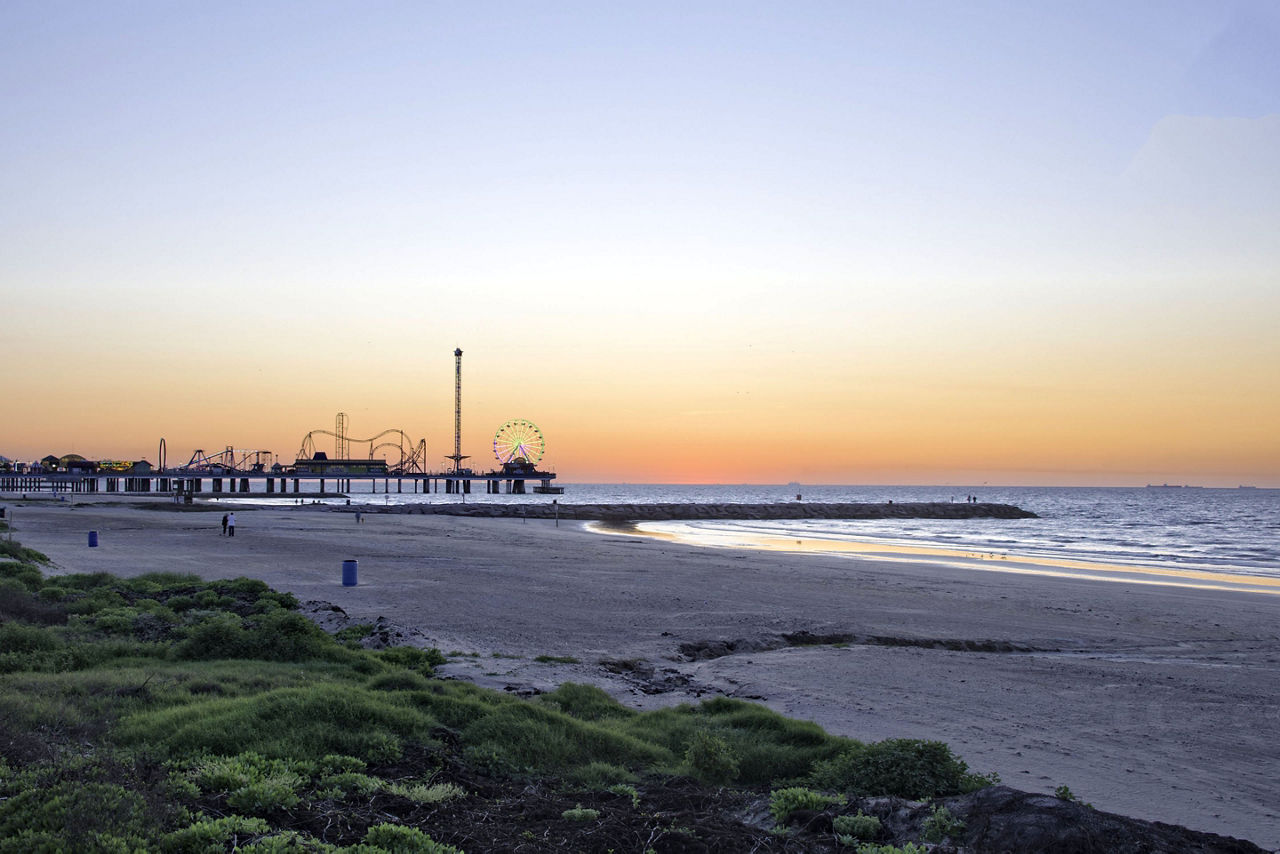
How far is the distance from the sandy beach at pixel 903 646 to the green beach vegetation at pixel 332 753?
191 cm

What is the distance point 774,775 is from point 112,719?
6585mm

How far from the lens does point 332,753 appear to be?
8.23 meters

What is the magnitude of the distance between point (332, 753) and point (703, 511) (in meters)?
93.0

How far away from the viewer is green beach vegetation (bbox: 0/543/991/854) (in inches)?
243

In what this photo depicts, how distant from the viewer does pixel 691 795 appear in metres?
7.93

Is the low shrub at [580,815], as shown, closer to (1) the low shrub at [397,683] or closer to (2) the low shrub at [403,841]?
(2) the low shrub at [403,841]

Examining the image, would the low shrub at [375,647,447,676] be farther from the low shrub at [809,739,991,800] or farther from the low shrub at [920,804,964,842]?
the low shrub at [920,804,964,842]

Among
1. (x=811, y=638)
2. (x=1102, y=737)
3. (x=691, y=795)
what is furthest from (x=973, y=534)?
(x=691, y=795)

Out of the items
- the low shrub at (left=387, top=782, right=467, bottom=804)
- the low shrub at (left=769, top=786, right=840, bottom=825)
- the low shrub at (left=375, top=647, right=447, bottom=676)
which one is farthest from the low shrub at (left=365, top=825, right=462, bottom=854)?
the low shrub at (left=375, top=647, right=447, bottom=676)

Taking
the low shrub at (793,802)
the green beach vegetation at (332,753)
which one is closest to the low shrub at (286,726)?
the green beach vegetation at (332,753)

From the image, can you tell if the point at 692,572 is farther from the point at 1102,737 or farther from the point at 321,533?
the point at 321,533

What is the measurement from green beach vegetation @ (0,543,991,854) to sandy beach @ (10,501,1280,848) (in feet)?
6.25

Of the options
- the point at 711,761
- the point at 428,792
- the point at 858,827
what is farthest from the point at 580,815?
the point at 858,827

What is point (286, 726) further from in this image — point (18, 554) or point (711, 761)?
point (18, 554)
